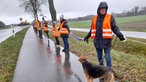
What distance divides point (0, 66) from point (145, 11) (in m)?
96.2

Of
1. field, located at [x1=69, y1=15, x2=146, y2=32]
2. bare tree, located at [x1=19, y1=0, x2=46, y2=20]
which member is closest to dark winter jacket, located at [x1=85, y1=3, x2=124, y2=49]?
field, located at [x1=69, y1=15, x2=146, y2=32]

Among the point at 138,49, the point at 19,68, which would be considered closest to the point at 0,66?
the point at 19,68

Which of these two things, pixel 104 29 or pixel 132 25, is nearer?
pixel 104 29

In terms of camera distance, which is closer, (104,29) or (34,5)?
(104,29)

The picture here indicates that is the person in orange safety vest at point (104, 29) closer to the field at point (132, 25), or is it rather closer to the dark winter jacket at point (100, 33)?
the dark winter jacket at point (100, 33)

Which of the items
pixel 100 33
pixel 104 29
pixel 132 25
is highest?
pixel 104 29

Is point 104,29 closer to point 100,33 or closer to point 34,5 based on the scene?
point 100,33

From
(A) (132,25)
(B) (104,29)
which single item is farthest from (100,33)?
(A) (132,25)

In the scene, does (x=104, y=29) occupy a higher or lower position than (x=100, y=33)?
higher

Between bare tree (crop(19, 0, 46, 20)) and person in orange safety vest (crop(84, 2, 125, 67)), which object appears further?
bare tree (crop(19, 0, 46, 20))

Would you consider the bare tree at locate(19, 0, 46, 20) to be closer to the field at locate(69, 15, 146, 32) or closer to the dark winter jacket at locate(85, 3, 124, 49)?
the field at locate(69, 15, 146, 32)

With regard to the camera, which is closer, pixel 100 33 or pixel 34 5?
pixel 100 33

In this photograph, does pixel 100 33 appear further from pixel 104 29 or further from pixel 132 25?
pixel 132 25

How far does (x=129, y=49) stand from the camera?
14922 millimetres
